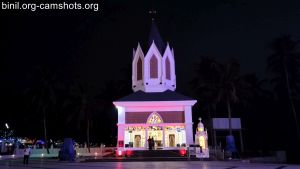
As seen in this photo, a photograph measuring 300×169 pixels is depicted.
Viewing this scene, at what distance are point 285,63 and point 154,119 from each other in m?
23.1

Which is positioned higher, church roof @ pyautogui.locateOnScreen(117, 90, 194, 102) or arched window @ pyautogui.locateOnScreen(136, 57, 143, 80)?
arched window @ pyautogui.locateOnScreen(136, 57, 143, 80)

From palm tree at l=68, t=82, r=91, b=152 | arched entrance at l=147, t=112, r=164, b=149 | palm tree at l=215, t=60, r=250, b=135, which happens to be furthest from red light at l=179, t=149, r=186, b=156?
palm tree at l=68, t=82, r=91, b=152

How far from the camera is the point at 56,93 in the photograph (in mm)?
57531

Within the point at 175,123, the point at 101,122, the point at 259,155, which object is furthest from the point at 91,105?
the point at 259,155

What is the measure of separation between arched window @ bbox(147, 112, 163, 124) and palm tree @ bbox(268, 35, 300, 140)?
21.4 meters

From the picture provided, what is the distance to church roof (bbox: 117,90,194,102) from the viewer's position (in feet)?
A: 128

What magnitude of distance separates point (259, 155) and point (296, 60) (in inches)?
613

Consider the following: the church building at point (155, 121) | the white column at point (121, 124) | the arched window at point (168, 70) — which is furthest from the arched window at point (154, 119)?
the arched window at point (168, 70)

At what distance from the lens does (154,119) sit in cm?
3866

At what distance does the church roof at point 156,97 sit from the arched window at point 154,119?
1.86 m

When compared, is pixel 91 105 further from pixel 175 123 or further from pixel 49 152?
pixel 175 123

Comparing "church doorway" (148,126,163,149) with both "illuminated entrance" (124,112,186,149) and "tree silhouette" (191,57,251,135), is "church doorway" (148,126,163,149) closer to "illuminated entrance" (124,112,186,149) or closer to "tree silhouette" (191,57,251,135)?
"illuminated entrance" (124,112,186,149)

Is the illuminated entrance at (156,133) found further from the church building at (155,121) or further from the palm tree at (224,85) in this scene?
the palm tree at (224,85)

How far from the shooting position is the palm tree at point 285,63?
49.1 metres
